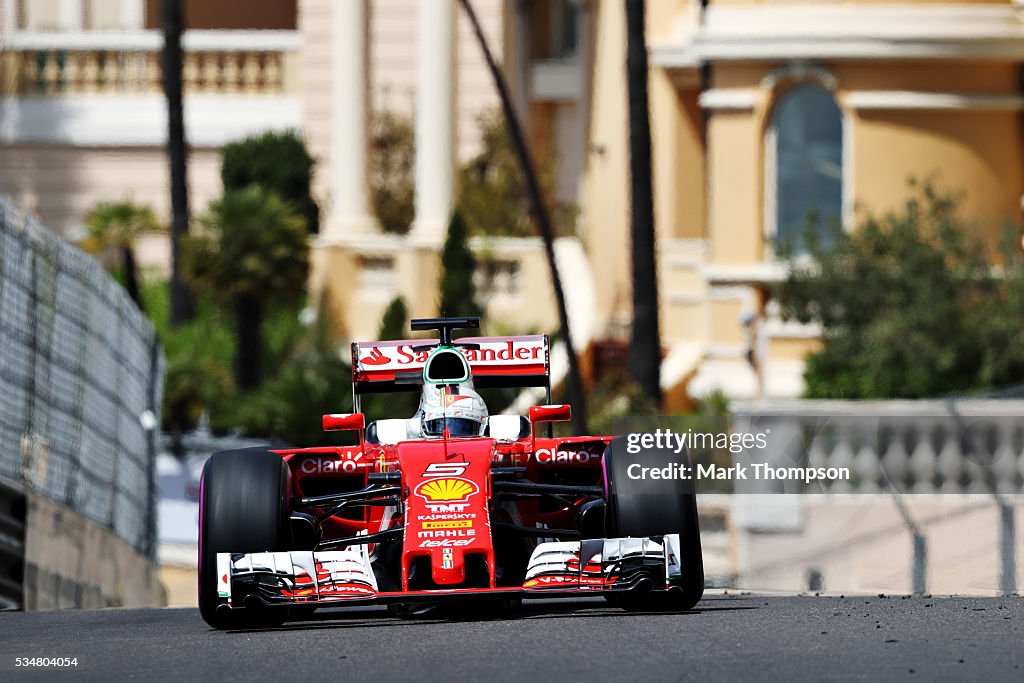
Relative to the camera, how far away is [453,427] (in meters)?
13.3

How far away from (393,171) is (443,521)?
93.2 ft

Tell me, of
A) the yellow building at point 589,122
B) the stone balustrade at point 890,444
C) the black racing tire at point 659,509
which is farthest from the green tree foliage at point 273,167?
the black racing tire at point 659,509

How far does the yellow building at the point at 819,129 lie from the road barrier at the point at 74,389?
8.66 meters

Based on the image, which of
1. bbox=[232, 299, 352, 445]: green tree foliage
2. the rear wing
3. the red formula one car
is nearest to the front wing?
the red formula one car

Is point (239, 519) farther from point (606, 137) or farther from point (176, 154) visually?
point (606, 137)

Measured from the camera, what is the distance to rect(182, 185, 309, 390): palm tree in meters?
33.5

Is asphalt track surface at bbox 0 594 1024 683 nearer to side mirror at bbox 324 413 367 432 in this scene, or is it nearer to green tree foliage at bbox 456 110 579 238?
side mirror at bbox 324 413 367 432

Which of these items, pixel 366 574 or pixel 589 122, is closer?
pixel 366 574

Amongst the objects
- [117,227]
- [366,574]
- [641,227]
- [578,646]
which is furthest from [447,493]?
[117,227]

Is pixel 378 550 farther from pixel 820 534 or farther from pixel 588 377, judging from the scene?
pixel 588 377

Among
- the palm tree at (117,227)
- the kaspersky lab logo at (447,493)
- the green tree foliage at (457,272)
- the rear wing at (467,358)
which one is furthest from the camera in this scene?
the palm tree at (117,227)

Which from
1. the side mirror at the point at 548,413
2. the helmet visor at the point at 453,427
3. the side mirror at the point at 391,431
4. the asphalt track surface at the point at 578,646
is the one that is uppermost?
the side mirror at the point at 548,413

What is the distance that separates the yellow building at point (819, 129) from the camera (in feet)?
92.9

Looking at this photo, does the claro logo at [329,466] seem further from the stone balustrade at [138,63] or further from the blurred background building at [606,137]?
the stone balustrade at [138,63]
